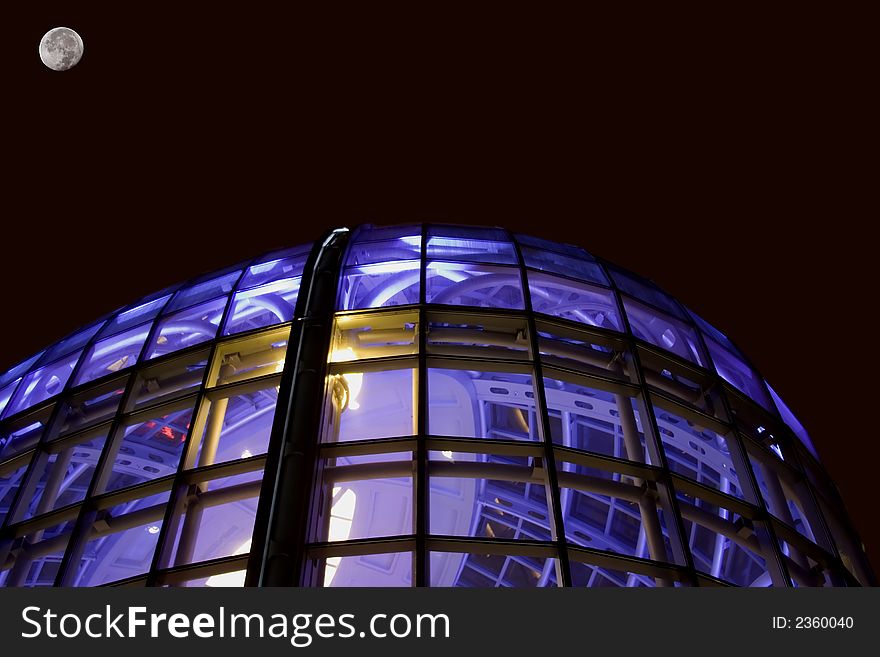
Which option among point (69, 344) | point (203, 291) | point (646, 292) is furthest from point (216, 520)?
point (646, 292)

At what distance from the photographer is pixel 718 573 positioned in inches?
851

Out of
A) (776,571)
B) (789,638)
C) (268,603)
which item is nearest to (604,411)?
(776,571)

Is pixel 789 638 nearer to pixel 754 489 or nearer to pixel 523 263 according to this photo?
pixel 754 489

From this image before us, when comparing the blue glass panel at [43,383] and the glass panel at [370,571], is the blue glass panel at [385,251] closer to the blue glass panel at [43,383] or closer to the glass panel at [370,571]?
the blue glass panel at [43,383]

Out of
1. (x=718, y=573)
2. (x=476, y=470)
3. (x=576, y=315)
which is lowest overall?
(x=476, y=470)

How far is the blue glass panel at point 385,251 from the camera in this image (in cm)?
1984

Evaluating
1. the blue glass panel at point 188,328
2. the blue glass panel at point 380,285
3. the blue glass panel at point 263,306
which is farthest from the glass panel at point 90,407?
the blue glass panel at point 380,285

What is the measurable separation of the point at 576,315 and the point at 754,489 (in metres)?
4.95

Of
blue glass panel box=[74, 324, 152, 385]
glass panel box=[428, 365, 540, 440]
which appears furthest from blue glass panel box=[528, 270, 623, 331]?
blue glass panel box=[74, 324, 152, 385]

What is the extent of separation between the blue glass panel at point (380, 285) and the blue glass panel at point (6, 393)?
7.71 meters

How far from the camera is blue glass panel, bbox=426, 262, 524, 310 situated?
60.7 ft

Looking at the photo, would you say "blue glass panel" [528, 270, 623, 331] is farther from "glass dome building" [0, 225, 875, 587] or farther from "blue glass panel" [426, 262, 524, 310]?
"blue glass panel" [426, 262, 524, 310]

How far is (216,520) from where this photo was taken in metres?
24.2

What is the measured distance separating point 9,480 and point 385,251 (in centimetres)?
871
